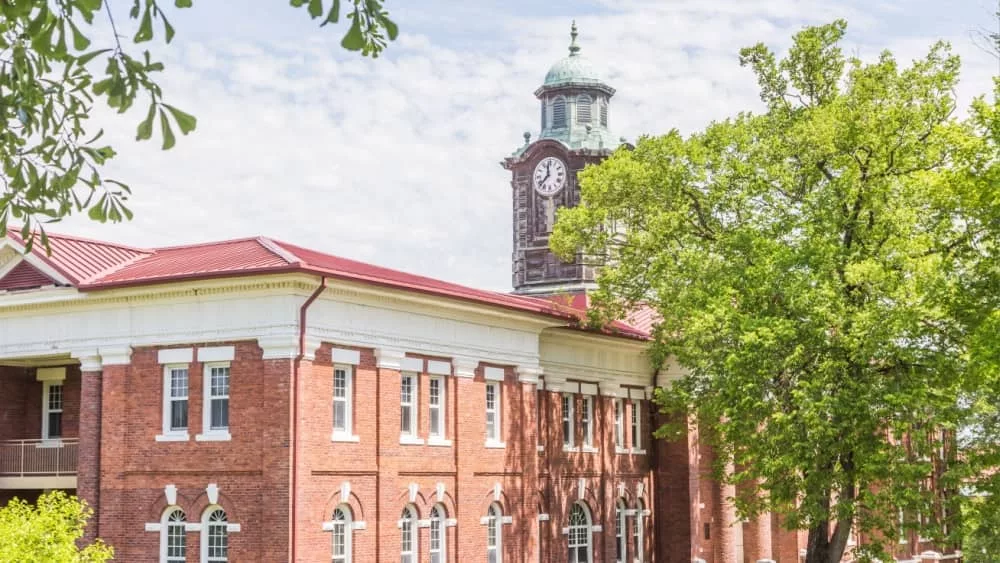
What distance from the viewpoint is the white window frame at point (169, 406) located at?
30.8m

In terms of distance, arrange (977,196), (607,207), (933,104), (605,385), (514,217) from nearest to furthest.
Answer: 1. (977,196)
2. (933,104)
3. (607,207)
4. (605,385)
5. (514,217)

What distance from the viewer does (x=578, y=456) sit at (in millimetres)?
41281

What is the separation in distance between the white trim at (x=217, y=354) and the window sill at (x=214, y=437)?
1.63 meters

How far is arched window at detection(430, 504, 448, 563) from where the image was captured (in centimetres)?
3422

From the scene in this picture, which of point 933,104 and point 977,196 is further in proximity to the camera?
point 933,104

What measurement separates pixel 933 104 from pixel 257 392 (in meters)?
18.8

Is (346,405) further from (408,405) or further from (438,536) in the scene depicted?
(438,536)

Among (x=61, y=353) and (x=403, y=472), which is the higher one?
(x=61, y=353)

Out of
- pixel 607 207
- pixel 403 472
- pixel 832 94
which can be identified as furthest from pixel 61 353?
pixel 832 94

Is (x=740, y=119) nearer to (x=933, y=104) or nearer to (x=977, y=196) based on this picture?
(x=933, y=104)

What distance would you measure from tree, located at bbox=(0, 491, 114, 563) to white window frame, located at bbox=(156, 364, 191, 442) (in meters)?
2.82

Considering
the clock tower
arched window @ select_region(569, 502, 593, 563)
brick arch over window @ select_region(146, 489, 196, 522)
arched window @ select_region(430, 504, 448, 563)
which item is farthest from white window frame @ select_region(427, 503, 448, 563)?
the clock tower

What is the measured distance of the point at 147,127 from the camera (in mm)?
8383

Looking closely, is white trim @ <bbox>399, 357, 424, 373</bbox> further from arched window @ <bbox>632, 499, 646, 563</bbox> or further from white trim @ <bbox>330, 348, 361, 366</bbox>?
arched window @ <bbox>632, 499, 646, 563</bbox>
